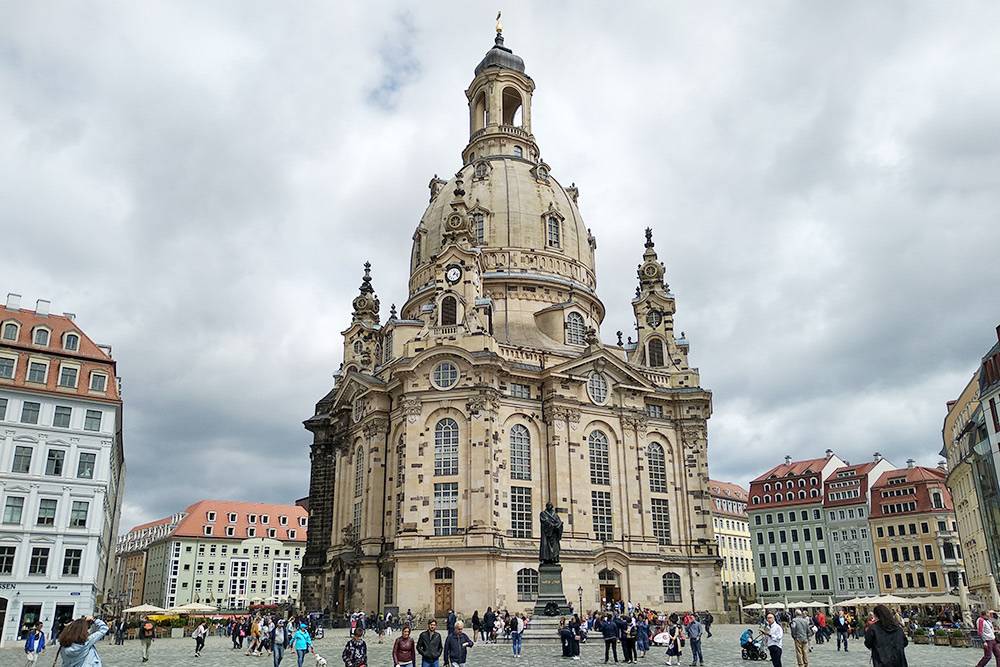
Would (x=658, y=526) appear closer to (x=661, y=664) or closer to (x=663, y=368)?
(x=663, y=368)

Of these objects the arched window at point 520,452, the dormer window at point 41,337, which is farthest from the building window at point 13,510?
the arched window at point 520,452

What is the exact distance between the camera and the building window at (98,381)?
4981cm

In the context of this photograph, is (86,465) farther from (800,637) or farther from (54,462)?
(800,637)

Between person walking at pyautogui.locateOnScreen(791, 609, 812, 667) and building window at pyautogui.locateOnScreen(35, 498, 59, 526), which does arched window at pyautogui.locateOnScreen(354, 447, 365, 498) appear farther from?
person walking at pyautogui.locateOnScreen(791, 609, 812, 667)

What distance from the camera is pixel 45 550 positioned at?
45.5m

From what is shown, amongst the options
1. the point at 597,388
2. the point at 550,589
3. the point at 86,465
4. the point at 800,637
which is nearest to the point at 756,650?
the point at 800,637

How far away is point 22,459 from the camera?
46000mm

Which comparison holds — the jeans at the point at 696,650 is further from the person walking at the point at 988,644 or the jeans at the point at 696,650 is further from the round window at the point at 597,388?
the round window at the point at 597,388

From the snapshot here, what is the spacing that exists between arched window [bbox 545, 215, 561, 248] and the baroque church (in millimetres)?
203

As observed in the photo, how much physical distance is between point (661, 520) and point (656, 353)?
15.2 m

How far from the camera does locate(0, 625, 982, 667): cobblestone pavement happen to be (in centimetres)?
2720

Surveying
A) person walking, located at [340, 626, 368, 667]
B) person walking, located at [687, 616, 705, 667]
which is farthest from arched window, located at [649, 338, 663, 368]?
person walking, located at [340, 626, 368, 667]

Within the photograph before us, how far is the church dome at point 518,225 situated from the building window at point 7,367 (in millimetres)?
32311

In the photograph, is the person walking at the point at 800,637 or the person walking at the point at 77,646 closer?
the person walking at the point at 77,646
